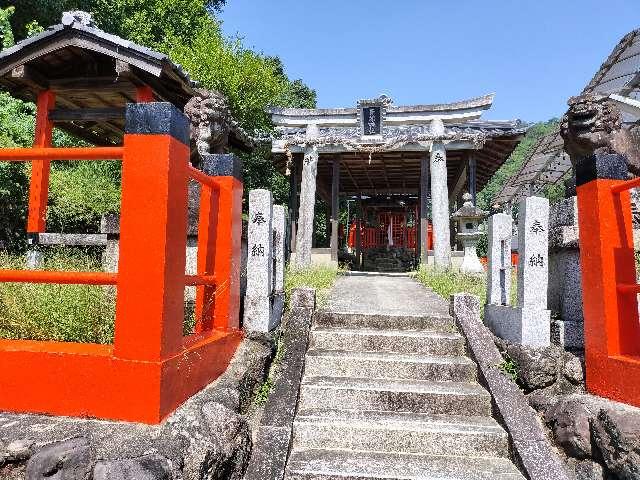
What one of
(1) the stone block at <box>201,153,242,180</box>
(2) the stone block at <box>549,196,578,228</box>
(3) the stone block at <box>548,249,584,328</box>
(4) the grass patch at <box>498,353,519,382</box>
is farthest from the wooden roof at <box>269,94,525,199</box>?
(1) the stone block at <box>201,153,242,180</box>

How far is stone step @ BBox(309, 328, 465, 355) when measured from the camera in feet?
14.2

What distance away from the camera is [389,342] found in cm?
437

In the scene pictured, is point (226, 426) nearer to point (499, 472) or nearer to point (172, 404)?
point (172, 404)

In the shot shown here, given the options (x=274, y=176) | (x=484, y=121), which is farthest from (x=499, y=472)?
(x=274, y=176)

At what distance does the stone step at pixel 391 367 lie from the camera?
3.97m

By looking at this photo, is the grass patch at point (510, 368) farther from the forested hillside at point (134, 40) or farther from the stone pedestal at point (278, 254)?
the forested hillside at point (134, 40)

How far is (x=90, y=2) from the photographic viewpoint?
17719 millimetres

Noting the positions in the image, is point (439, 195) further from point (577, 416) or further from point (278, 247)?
point (577, 416)

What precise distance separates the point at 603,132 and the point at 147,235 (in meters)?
4.01

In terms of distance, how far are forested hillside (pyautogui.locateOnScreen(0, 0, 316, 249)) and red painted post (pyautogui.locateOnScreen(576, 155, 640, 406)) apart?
8.49m

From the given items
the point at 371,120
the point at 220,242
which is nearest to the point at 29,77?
the point at 220,242

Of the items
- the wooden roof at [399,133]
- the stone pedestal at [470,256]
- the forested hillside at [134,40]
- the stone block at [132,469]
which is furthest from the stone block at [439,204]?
the stone block at [132,469]

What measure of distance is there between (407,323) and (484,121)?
827 centimetres

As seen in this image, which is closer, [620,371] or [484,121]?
[620,371]
